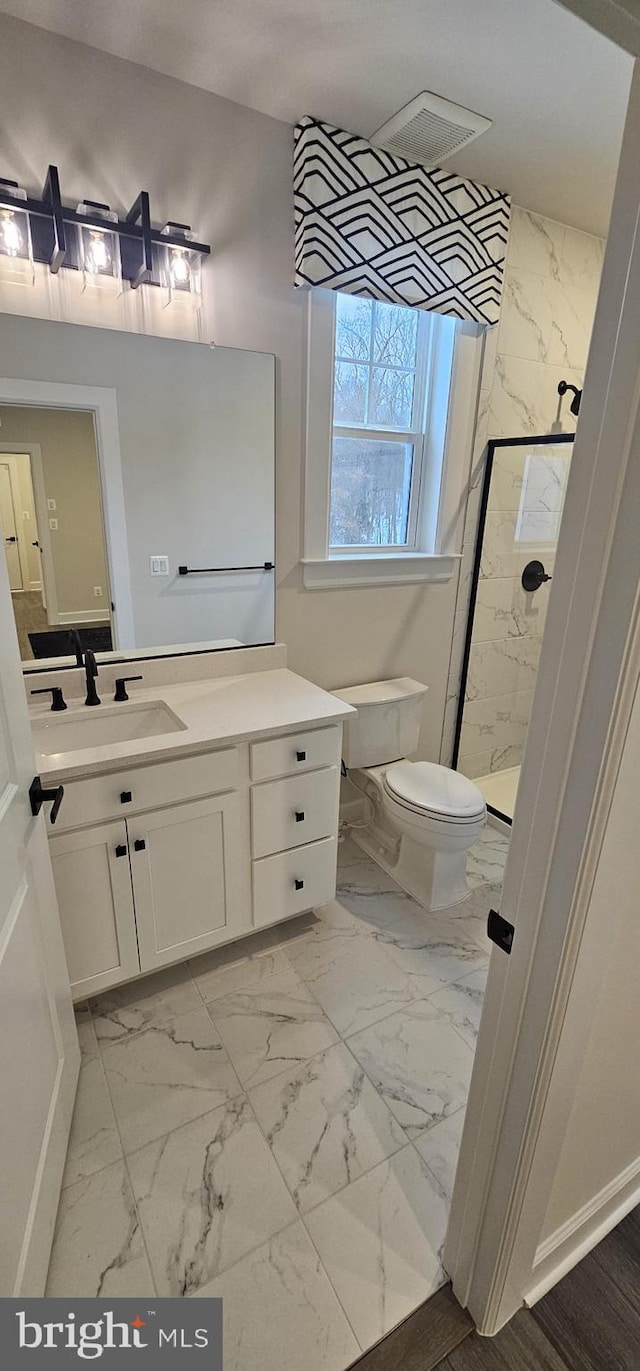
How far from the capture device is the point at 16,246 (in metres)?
1.51

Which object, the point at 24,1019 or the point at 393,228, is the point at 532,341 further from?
the point at 24,1019

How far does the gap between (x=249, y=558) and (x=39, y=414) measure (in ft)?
2.49

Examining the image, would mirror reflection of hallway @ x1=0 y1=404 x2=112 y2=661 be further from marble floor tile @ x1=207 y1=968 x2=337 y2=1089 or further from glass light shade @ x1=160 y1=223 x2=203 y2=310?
marble floor tile @ x1=207 y1=968 x2=337 y2=1089

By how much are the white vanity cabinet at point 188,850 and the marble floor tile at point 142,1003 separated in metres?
0.13

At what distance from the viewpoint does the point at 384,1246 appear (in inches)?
48.6

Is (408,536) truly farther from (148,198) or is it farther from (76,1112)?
(76,1112)

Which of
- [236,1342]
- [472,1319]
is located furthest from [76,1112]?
[472,1319]

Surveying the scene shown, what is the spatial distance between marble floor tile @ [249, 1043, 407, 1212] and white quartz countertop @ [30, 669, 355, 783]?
926 millimetres

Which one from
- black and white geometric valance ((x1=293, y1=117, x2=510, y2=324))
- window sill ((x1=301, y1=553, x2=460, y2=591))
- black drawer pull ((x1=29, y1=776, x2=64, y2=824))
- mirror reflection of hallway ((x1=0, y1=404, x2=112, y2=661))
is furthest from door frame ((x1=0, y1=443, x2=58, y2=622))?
black and white geometric valance ((x1=293, y1=117, x2=510, y2=324))

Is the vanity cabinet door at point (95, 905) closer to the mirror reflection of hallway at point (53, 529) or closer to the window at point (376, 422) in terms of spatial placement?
the mirror reflection of hallway at point (53, 529)

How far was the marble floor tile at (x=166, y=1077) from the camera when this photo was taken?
1463mm

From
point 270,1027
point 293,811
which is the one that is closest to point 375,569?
point 293,811

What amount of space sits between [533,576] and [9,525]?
2.23 m

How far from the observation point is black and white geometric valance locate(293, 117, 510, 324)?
5.92ft
